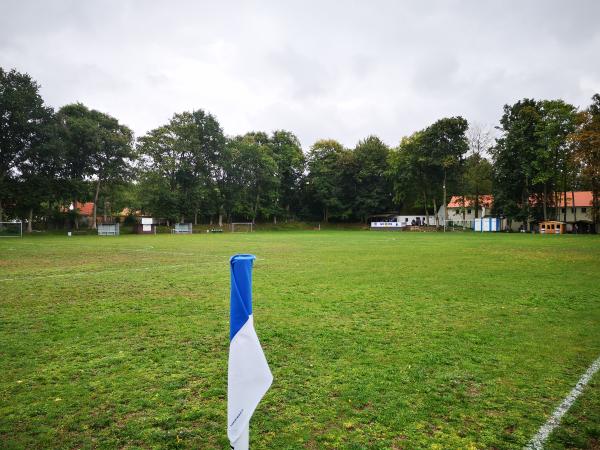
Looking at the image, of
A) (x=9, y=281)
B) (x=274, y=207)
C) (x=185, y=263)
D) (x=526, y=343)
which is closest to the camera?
(x=526, y=343)

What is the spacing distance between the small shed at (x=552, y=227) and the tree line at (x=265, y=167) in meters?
3.28

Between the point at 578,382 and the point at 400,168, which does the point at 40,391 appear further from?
the point at 400,168

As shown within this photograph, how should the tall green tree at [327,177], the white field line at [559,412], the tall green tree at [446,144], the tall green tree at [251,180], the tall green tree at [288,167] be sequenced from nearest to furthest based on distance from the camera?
the white field line at [559,412]
the tall green tree at [446,144]
the tall green tree at [251,180]
the tall green tree at [327,177]
the tall green tree at [288,167]

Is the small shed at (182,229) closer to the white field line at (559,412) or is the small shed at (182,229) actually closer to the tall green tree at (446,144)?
the tall green tree at (446,144)

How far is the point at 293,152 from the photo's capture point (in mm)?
81250

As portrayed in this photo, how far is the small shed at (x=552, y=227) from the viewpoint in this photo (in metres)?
53.5

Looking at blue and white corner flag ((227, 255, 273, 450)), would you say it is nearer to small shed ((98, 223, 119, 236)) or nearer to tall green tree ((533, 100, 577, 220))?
small shed ((98, 223, 119, 236))

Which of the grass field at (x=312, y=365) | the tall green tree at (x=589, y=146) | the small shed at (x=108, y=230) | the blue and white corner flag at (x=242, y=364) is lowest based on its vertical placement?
the grass field at (x=312, y=365)

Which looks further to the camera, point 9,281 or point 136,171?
point 136,171

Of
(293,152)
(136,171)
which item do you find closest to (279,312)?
(136,171)

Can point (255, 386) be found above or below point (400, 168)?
below

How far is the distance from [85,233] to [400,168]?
50162 mm

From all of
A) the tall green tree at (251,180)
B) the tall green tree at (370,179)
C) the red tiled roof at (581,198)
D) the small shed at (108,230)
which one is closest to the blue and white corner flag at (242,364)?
the small shed at (108,230)

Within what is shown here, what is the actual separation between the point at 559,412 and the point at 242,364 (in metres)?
3.37
